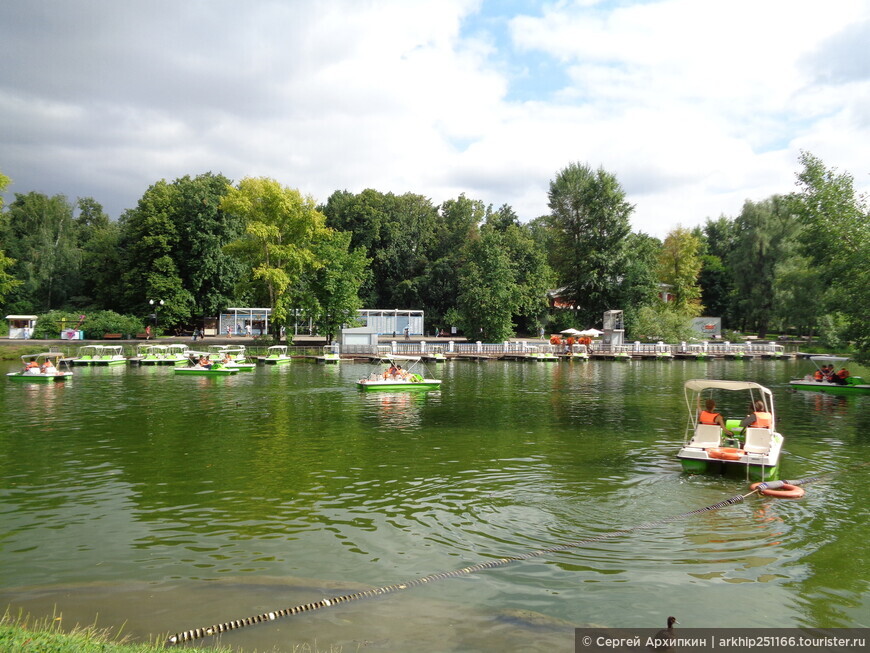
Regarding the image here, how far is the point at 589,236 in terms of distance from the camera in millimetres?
78438

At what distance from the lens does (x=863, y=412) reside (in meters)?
27.6

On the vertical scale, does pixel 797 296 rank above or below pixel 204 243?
below

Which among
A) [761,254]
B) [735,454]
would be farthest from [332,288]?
[761,254]

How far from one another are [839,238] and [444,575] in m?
24.8

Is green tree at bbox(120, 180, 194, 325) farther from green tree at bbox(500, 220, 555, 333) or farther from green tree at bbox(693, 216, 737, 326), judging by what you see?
green tree at bbox(693, 216, 737, 326)

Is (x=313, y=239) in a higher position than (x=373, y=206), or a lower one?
lower

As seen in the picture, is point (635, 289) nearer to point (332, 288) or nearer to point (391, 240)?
point (391, 240)

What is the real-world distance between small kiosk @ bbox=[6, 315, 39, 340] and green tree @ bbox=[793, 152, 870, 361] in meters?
74.3

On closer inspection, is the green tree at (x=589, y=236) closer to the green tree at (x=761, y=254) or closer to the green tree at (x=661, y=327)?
the green tree at (x=661, y=327)

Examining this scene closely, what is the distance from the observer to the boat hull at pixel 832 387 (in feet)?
112

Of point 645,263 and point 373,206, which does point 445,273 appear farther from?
point 645,263

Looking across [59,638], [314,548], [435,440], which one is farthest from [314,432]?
[59,638]

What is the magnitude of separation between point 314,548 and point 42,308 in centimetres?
8858

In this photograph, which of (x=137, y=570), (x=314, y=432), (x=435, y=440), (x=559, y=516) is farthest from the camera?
(x=314, y=432)
